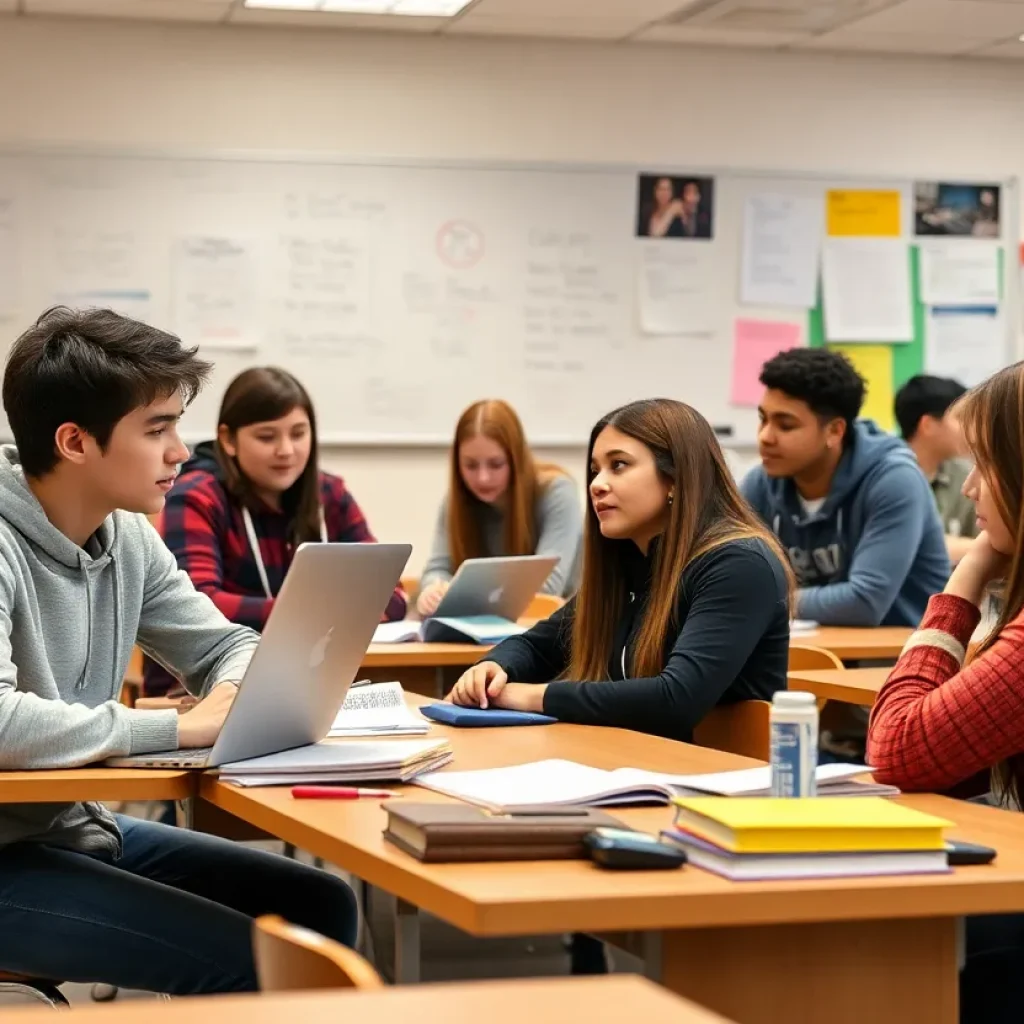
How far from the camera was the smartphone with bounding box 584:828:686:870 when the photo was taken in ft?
5.13

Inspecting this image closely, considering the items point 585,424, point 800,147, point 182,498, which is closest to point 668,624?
point 182,498

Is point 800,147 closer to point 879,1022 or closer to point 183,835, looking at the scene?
point 183,835

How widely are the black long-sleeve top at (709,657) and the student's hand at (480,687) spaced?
0.09 metres

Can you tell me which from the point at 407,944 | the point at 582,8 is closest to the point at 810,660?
the point at 407,944

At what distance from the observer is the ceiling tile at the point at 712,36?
6023 mm

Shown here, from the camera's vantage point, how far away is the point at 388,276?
238 inches

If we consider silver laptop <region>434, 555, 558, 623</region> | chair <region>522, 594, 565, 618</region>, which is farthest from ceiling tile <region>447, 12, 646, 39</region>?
silver laptop <region>434, 555, 558, 623</region>

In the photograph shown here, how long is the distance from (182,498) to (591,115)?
2842 millimetres

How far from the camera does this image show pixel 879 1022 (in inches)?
62.3

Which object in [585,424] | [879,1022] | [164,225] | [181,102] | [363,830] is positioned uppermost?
[181,102]

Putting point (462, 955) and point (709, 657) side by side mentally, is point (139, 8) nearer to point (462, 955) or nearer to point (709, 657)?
point (462, 955)

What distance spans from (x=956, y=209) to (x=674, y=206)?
1.20m

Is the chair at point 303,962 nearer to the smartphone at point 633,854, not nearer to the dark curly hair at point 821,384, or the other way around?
the smartphone at point 633,854

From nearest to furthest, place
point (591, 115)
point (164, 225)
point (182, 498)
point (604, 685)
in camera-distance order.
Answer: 1. point (604, 685)
2. point (182, 498)
3. point (164, 225)
4. point (591, 115)
